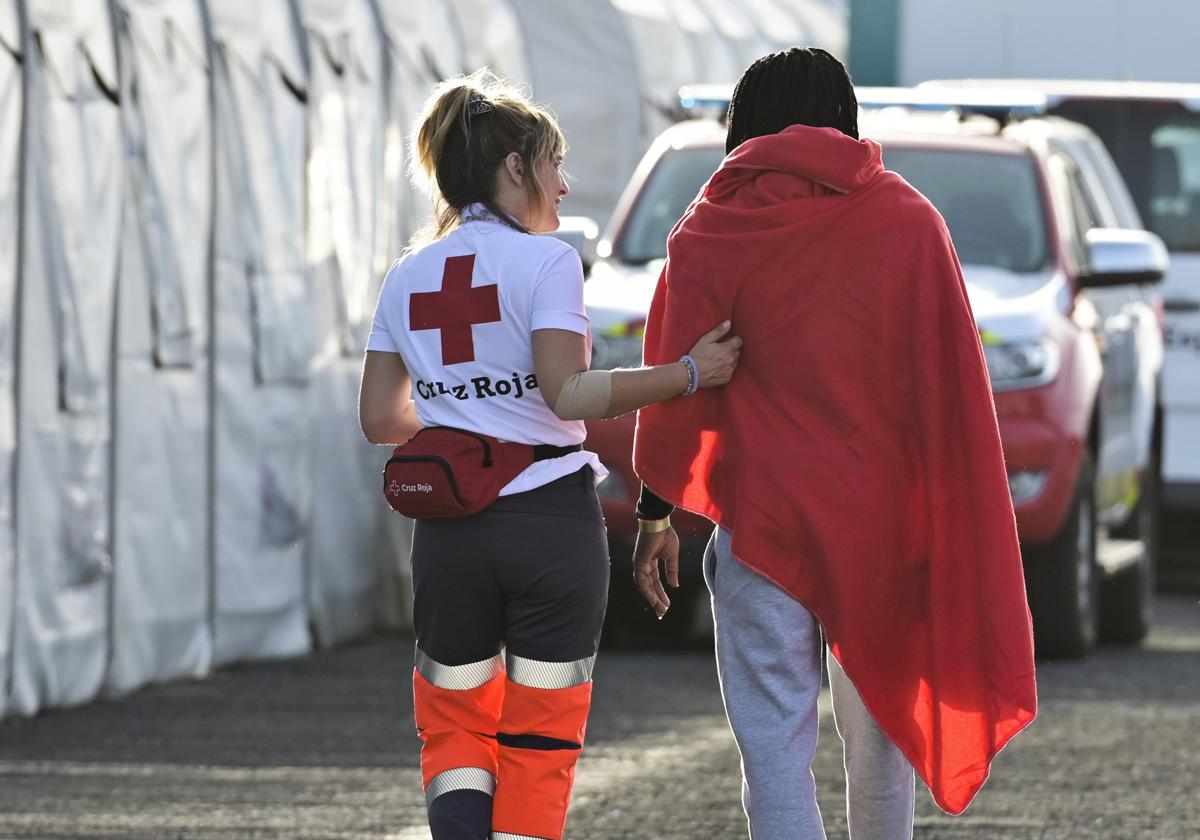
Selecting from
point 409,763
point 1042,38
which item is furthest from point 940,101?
point 409,763

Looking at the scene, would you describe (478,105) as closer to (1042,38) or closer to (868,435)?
(868,435)

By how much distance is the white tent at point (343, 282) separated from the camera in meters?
11.0

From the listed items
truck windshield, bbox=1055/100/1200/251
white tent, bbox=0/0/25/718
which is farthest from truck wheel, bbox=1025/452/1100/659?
truck windshield, bbox=1055/100/1200/251

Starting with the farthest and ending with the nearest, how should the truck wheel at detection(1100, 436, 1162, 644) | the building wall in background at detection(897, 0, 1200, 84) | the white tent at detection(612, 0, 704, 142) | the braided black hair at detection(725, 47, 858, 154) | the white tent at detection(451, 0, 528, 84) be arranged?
the white tent at detection(612, 0, 704, 142) → the building wall in background at detection(897, 0, 1200, 84) → the white tent at detection(451, 0, 528, 84) → the truck wheel at detection(1100, 436, 1162, 644) → the braided black hair at detection(725, 47, 858, 154)

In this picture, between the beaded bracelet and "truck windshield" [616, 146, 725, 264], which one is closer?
the beaded bracelet

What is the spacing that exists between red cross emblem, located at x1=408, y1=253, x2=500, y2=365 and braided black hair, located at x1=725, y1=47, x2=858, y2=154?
50cm

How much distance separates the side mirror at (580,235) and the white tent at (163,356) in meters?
1.31

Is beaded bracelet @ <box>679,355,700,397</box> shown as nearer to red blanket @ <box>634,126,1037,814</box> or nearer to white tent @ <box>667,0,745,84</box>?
red blanket @ <box>634,126,1037,814</box>

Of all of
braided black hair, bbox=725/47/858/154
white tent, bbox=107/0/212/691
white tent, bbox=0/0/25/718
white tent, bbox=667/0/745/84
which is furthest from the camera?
white tent, bbox=667/0/745/84

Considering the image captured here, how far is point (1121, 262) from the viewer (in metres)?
10.4

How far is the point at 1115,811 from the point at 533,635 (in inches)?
95.5

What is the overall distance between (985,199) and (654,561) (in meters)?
6.37

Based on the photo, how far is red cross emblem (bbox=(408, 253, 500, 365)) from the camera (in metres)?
4.79

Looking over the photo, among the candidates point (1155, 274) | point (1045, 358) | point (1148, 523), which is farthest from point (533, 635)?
point (1148, 523)
